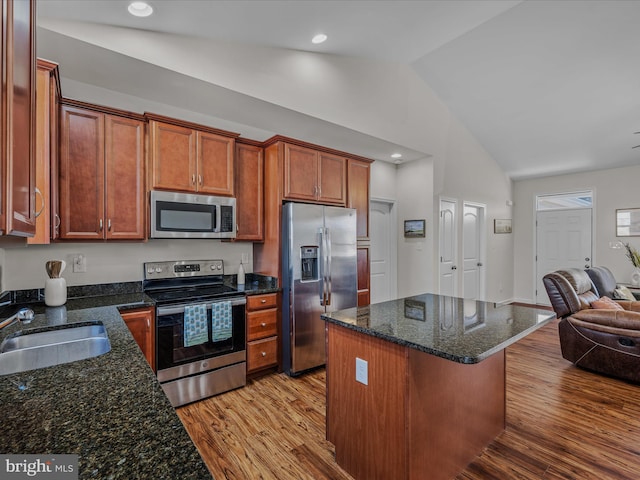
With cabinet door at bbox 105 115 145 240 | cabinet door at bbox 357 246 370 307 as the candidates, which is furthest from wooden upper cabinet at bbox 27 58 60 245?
cabinet door at bbox 357 246 370 307

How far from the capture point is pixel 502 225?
657 centimetres

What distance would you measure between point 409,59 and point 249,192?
2.48 metres

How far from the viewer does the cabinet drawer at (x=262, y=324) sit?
3041mm

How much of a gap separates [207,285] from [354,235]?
5.45ft

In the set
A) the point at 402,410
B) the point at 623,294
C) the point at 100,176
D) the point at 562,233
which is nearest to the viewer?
the point at 402,410

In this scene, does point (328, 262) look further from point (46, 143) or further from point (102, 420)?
point (102, 420)

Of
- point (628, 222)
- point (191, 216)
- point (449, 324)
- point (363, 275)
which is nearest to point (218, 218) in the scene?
point (191, 216)

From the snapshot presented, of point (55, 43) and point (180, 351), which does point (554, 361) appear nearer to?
point (180, 351)

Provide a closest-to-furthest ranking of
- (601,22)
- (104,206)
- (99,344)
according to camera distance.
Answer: (99,344) → (104,206) → (601,22)

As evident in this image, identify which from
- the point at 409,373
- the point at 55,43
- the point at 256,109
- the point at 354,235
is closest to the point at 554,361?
the point at 354,235

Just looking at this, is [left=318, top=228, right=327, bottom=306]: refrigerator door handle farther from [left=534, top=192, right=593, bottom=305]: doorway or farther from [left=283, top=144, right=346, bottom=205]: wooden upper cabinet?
[left=534, top=192, right=593, bottom=305]: doorway

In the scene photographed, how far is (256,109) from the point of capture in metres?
3.10

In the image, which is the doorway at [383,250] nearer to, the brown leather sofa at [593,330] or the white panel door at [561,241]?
the brown leather sofa at [593,330]

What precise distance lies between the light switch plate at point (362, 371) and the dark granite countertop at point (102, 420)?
41.3 inches
